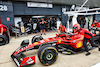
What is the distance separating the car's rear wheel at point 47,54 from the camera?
2.31m

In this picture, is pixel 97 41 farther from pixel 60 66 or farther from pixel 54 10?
pixel 54 10

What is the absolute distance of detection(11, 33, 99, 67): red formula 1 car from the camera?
2295 millimetres

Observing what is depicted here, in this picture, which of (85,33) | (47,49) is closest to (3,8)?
(47,49)

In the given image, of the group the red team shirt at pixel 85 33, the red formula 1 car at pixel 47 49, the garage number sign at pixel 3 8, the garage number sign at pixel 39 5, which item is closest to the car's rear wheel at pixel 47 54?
the red formula 1 car at pixel 47 49

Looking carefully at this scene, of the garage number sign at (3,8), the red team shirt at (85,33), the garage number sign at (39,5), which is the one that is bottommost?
the red team shirt at (85,33)

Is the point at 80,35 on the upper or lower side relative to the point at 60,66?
upper

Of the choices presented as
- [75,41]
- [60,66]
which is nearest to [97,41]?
[75,41]

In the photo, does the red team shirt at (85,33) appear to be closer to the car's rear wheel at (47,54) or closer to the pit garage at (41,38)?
the pit garage at (41,38)

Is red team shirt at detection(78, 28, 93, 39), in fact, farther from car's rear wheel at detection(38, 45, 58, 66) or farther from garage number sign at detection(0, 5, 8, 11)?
garage number sign at detection(0, 5, 8, 11)

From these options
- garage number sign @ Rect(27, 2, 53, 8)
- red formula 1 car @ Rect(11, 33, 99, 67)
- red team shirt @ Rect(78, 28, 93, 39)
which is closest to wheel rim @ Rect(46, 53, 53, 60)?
red formula 1 car @ Rect(11, 33, 99, 67)

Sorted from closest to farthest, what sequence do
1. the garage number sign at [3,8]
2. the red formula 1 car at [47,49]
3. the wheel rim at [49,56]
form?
1. the red formula 1 car at [47,49]
2. the wheel rim at [49,56]
3. the garage number sign at [3,8]

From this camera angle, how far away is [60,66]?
2398 mm

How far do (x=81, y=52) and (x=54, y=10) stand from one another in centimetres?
718

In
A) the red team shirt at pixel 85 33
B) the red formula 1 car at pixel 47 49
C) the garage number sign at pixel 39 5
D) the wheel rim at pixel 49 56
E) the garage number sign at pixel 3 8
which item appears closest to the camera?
the red formula 1 car at pixel 47 49
